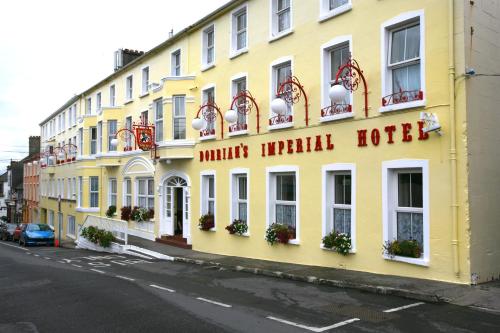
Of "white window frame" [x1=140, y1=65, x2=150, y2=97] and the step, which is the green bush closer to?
the step

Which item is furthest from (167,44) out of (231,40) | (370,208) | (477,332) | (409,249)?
(477,332)

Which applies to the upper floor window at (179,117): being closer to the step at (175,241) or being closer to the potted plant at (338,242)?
the step at (175,241)

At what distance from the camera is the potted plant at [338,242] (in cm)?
1227

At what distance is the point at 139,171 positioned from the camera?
23.8 metres

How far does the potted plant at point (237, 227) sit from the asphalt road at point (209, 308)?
122 inches

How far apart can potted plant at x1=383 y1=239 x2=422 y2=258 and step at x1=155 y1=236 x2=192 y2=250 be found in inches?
382

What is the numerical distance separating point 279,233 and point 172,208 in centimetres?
795

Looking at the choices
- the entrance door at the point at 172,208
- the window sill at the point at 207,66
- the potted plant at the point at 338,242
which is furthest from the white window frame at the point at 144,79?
the potted plant at the point at 338,242

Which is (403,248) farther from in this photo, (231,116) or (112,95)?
(112,95)

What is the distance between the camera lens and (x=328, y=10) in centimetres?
1348

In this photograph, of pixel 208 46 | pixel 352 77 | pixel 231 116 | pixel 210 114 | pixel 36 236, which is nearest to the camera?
pixel 352 77

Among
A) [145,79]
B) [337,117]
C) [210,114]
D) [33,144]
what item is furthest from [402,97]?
[33,144]

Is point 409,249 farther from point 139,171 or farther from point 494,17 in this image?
point 139,171

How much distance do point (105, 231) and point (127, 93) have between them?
7.77 metres
